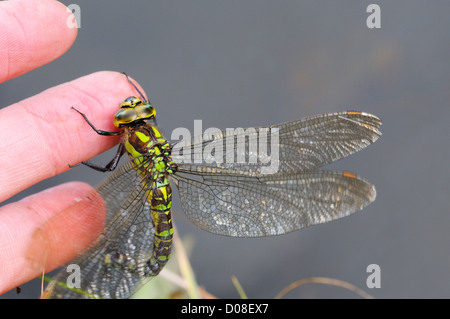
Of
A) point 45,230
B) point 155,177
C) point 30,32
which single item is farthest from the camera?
point 155,177

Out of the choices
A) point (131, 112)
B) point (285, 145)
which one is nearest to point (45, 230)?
point (131, 112)

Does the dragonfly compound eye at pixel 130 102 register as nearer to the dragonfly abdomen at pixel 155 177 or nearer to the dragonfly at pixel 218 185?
the dragonfly at pixel 218 185

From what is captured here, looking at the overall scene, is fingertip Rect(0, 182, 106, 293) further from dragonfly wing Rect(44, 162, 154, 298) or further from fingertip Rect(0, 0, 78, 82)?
fingertip Rect(0, 0, 78, 82)

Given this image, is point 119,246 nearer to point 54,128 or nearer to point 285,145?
point 54,128

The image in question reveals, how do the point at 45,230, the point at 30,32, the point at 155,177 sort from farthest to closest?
the point at 155,177 < the point at 30,32 < the point at 45,230

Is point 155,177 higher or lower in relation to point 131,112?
lower

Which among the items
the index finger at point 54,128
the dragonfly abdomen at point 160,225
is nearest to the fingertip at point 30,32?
the index finger at point 54,128

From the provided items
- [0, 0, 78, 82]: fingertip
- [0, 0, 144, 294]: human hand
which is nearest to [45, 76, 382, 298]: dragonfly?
[0, 0, 144, 294]: human hand

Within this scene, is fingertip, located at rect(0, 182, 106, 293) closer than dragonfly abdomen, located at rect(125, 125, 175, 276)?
Yes
